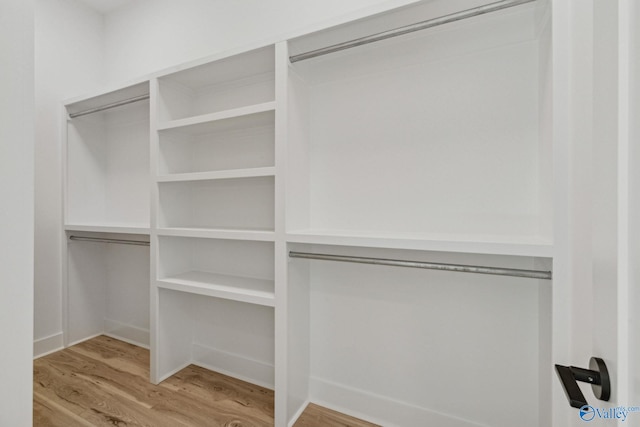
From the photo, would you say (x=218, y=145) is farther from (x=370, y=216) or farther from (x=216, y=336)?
(x=216, y=336)

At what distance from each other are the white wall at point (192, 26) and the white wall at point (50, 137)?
0.29 metres

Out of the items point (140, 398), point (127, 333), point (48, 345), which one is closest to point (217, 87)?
point (140, 398)

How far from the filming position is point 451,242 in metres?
1.17

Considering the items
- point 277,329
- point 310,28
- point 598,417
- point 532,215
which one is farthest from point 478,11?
point 277,329

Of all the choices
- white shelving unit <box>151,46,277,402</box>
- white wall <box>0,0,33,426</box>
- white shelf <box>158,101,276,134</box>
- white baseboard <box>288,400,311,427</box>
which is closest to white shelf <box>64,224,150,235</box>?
white shelving unit <box>151,46,277,402</box>

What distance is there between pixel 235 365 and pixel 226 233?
102cm

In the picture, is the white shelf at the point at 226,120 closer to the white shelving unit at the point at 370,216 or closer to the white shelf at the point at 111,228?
the white shelving unit at the point at 370,216

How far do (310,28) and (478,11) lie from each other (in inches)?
28.4

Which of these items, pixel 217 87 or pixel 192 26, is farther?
pixel 192 26

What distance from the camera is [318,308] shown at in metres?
1.79

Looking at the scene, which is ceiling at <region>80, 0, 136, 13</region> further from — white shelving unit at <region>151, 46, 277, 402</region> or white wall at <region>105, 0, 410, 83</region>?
white shelving unit at <region>151, 46, 277, 402</region>

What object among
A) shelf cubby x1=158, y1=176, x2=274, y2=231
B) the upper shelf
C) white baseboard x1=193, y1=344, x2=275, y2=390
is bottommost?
white baseboard x1=193, y1=344, x2=275, y2=390

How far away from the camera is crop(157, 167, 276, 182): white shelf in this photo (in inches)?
63.2

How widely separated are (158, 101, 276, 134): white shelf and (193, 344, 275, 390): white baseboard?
5.13ft
